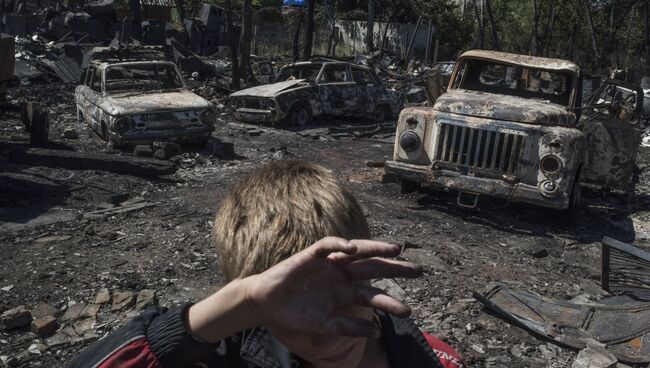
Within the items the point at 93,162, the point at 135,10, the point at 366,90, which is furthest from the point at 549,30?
the point at 93,162

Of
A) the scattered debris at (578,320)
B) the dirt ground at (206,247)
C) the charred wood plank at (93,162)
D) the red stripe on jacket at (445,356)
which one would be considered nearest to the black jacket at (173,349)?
the red stripe on jacket at (445,356)

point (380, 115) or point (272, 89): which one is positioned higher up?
point (272, 89)

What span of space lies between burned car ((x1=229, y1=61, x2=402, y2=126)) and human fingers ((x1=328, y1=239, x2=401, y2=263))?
12308mm

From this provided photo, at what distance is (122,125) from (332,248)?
9.33m

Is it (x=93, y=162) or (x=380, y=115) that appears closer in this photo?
(x=93, y=162)

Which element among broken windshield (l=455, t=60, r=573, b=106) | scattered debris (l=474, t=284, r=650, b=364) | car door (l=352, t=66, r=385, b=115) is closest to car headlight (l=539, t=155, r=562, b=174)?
broken windshield (l=455, t=60, r=573, b=106)

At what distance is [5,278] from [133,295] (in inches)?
47.3

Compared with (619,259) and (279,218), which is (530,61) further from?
Result: (279,218)

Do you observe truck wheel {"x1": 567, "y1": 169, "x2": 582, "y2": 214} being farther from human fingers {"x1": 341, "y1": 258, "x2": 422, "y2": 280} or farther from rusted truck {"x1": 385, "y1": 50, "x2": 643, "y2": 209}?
human fingers {"x1": 341, "y1": 258, "x2": 422, "y2": 280}

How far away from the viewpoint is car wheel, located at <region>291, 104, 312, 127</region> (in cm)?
1346

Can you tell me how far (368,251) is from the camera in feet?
2.89

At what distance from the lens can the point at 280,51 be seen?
33719 millimetres

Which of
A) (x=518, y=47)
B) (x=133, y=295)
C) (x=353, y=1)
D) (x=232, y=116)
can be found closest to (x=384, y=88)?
(x=232, y=116)

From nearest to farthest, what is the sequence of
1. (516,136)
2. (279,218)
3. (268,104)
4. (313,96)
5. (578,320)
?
(279,218), (578,320), (516,136), (268,104), (313,96)
